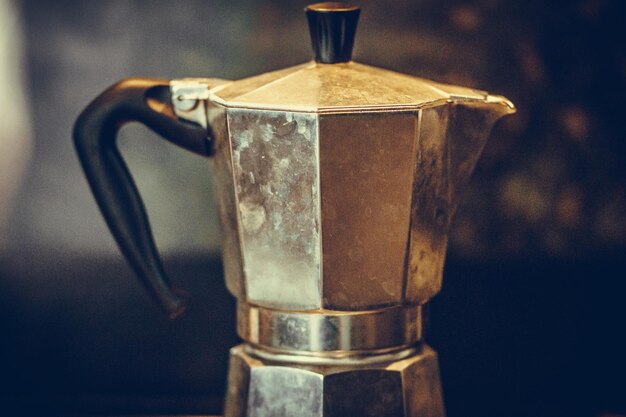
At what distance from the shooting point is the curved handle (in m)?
0.93

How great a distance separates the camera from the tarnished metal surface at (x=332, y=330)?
2.90 feet

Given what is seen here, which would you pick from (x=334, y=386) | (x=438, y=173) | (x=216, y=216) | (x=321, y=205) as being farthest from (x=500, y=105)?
(x=216, y=216)

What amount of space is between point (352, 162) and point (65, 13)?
0.48 meters

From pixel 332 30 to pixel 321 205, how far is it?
175 mm

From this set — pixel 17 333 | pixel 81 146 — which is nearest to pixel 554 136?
→ pixel 81 146

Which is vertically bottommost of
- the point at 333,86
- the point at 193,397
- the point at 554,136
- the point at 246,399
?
the point at 193,397

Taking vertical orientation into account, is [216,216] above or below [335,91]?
below

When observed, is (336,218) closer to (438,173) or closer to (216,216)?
(438,173)

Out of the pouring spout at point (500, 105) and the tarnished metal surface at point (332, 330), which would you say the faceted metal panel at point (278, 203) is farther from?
the pouring spout at point (500, 105)

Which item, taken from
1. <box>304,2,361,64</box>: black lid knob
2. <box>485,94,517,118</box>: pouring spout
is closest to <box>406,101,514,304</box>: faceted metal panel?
<box>485,94,517,118</box>: pouring spout

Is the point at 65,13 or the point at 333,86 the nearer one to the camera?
the point at 333,86

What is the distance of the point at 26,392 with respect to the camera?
119cm

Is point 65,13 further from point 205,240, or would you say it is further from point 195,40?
point 205,240

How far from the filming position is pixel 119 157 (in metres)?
0.95
